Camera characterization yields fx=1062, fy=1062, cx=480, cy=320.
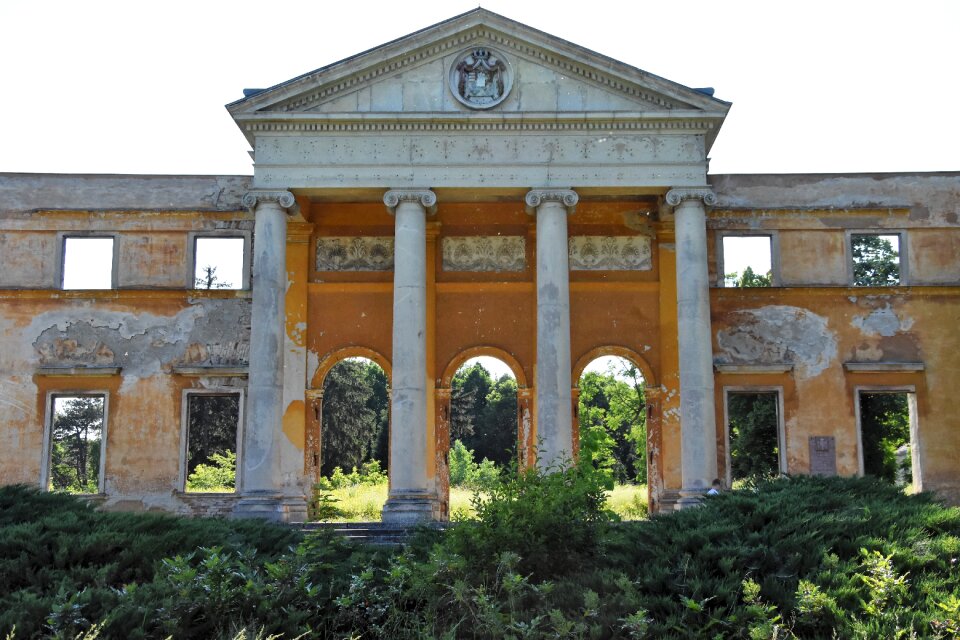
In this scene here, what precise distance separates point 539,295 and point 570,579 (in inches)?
404

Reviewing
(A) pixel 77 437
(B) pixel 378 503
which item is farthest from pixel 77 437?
(B) pixel 378 503

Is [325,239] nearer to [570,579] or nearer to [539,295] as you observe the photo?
[539,295]

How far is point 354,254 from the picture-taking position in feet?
89.2

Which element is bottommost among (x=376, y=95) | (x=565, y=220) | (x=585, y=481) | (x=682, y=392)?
(x=585, y=481)

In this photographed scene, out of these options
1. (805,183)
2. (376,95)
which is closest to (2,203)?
(376,95)

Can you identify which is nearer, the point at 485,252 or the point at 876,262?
the point at 485,252

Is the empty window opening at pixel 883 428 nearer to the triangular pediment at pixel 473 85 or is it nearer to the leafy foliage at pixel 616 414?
the leafy foliage at pixel 616 414

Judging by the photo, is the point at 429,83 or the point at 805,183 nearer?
the point at 429,83

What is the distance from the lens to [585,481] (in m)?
15.1

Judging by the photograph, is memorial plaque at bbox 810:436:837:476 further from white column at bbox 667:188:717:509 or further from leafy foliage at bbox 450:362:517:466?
leafy foliage at bbox 450:362:517:466

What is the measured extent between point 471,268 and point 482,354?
7.32 ft

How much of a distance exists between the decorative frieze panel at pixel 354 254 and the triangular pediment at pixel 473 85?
4.33 metres

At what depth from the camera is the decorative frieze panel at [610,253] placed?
27078 millimetres

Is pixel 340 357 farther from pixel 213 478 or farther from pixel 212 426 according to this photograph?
pixel 212 426
